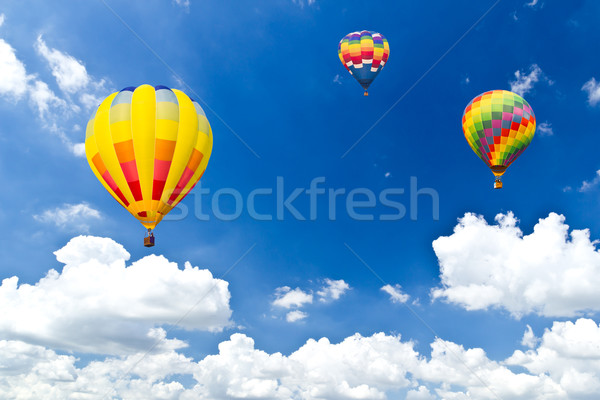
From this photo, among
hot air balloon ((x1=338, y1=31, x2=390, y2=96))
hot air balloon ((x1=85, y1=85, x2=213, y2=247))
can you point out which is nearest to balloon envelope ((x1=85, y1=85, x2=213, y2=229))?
hot air balloon ((x1=85, y1=85, x2=213, y2=247))

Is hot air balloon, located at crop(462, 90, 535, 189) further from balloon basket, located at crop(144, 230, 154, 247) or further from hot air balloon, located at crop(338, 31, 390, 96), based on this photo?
balloon basket, located at crop(144, 230, 154, 247)

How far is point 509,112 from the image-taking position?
36.0 m

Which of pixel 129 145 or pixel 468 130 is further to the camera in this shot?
pixel 468 130

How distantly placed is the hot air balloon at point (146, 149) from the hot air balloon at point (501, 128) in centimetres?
1922

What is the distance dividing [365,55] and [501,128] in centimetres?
1333

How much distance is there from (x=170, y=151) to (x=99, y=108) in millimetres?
4196

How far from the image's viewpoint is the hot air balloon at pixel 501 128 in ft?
118

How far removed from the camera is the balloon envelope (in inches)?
1002

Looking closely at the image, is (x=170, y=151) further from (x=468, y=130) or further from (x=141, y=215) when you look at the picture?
(x=468, y=130)

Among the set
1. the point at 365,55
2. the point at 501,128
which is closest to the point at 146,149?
the point at 501,128

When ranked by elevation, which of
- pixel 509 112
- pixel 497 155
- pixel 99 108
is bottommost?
pixel 99 108

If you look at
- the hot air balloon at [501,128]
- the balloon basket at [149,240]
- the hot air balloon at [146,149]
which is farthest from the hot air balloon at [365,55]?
the balloon basket at [149,240]

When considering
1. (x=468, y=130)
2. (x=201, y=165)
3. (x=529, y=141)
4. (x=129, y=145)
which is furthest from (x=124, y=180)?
(x=529, y=141)

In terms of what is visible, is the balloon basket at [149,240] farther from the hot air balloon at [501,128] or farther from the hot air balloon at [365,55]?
the hot air balloon at [365,55]
